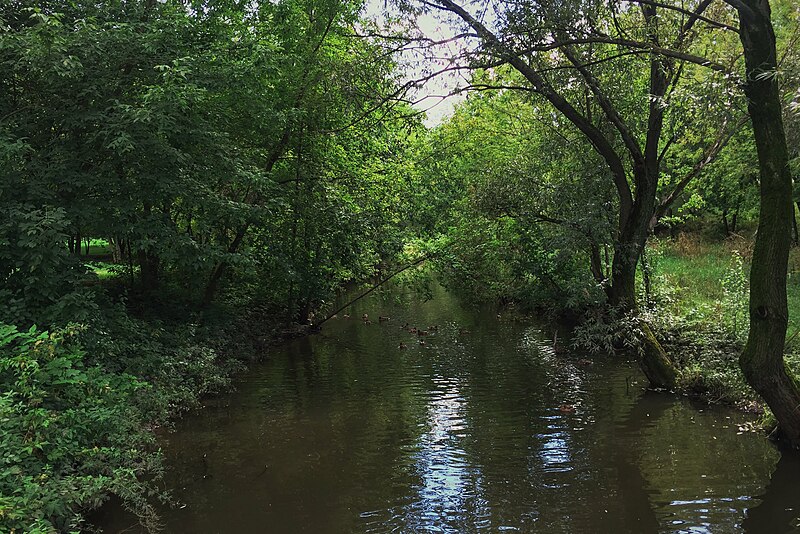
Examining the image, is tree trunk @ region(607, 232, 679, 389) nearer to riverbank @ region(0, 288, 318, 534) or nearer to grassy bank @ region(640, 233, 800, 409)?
grassy bank @ region(640, 233, 800, 409)

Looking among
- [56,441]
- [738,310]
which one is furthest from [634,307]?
[56,441]

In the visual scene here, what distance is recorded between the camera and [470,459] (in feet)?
24.3

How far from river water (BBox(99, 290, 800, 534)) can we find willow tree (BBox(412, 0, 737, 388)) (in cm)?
220

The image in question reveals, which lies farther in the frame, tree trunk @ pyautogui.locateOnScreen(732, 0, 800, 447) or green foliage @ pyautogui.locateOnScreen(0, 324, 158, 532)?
tree trunk @ pyautogui.locateOnScreen(732, 0, 800, 447)

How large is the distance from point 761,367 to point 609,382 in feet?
15.1

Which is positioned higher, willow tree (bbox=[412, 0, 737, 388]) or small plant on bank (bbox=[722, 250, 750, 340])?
willow tree (bbox=[412, 0, 737, 388])

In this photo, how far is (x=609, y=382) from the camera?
10867 millimetres

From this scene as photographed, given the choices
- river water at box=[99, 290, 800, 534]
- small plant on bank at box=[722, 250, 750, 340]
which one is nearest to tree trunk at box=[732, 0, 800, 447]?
river water at box=[99, 290, 800, 534]

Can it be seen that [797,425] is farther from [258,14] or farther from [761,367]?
[258,14]

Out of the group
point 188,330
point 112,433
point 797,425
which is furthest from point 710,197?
point 112,433

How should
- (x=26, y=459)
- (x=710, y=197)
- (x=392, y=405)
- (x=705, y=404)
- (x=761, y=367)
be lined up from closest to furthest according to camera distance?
1. (x=26, y=459)
2. (x=761, y=367)
3. (x=705, y=404)
4. (x=392, y=405)
5. (x=710, y=197)

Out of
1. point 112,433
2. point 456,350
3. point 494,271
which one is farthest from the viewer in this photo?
point 494,271

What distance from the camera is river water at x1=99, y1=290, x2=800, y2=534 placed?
5770mm

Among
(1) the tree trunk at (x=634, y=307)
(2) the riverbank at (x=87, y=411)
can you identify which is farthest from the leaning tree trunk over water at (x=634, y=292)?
(2) the riverbank at (x=87, y=411)
